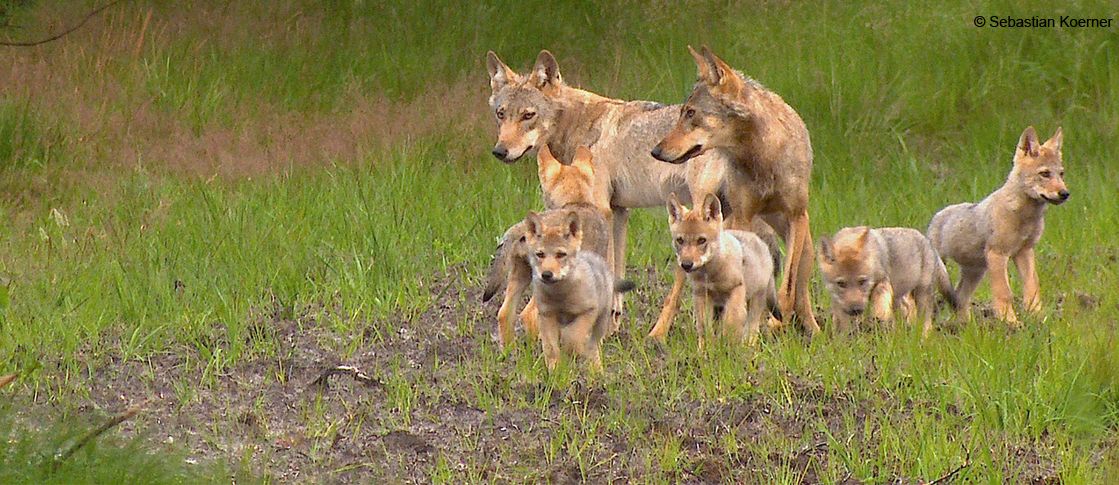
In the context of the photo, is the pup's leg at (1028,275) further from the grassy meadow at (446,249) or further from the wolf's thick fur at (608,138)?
the wolf's thick fur at (608,138)

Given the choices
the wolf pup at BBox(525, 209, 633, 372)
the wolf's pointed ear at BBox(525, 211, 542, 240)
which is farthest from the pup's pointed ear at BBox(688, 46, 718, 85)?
the wolf's pointed ear at BBox(525, 211, 542, 240)

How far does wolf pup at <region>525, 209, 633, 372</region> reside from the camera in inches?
283

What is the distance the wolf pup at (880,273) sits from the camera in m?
7.89

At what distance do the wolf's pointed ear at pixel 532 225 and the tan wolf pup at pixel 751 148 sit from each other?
3.53ft

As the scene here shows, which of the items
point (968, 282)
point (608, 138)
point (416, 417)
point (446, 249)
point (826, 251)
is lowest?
point (446, 249)

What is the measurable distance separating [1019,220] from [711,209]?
1895mm

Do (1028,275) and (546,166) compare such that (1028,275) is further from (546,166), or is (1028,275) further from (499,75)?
(499,75)

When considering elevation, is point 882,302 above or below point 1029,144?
below

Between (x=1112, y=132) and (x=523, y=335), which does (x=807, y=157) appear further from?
(x=1112, y=132)

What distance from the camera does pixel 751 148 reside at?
27.1 feet

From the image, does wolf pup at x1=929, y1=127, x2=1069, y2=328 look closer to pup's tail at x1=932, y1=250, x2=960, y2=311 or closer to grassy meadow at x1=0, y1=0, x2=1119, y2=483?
pup's tail at x1=932, y1=250, x2=960, y2=311

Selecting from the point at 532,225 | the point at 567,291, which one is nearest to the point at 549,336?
the point at 567,291

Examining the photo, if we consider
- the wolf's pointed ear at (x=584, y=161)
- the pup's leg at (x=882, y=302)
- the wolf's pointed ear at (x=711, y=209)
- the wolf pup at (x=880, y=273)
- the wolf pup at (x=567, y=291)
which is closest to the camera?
the wolf pup at (x=567, y=291)

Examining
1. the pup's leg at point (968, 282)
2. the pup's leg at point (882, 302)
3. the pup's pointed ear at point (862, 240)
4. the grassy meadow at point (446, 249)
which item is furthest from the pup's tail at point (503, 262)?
the pup's leg at point (968, 282)
